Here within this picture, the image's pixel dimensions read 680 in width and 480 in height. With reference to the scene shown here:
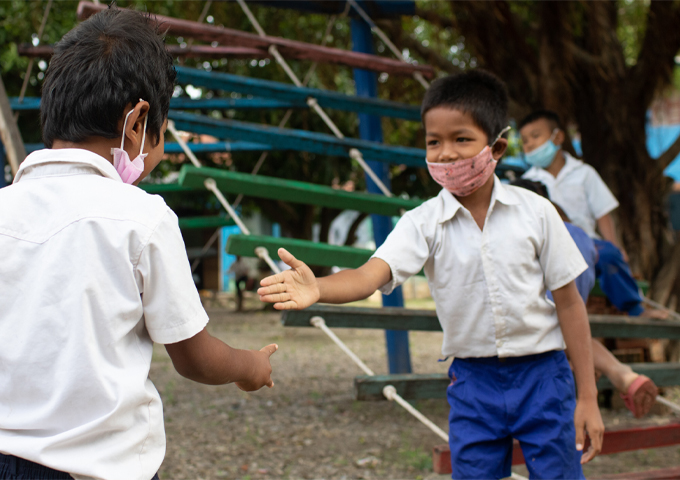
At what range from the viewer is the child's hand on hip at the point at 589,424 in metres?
1.69

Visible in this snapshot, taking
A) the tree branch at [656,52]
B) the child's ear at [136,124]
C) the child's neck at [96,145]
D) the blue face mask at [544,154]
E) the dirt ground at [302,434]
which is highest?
the tree branch at [656,52]

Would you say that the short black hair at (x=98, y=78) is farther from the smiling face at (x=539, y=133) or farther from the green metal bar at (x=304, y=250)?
the smiling face at (x=539, y=133)

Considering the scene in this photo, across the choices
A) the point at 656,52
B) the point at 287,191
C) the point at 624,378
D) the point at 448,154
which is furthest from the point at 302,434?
the point at 656,52

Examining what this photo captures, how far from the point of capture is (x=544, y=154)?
364cm

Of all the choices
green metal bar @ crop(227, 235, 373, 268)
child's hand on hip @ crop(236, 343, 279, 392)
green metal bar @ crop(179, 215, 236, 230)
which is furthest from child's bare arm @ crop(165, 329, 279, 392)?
green metal bar @ crop(179, 215, 236, 230)

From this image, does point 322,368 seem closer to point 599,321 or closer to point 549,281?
point 599,321

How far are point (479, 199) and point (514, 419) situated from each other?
0.63 meters

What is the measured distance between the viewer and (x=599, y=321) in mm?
2623

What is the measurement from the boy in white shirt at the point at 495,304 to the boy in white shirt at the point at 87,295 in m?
0.70

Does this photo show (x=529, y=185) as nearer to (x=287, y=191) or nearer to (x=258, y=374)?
(x=287, y=191)

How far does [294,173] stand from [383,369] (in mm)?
5396

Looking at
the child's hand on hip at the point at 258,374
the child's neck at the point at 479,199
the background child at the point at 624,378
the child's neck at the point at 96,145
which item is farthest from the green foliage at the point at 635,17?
the child's neck at the point at 96,145

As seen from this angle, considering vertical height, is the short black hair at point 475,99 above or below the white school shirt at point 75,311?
above

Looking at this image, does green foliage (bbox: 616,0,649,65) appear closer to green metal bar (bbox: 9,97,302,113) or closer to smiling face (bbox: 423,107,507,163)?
green metal bar (bbox: 9,97,302,113)
